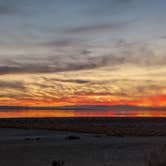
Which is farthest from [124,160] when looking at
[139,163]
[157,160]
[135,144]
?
[135,144]

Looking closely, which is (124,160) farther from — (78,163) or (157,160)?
(157,160)

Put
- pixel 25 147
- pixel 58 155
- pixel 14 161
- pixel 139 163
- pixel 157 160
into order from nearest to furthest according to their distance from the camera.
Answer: pixel 157 160 → pixel 139 163 → pixel 14 161 → pixel 58 155 → pixel 25 147

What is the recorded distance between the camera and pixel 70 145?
35.4 meters

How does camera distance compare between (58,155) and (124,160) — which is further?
(58,155)

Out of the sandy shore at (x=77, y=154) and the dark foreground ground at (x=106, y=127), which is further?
the dark foreground ground at (x=106, y=127)

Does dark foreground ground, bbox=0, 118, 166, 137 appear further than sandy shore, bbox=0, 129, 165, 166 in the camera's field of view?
Yes

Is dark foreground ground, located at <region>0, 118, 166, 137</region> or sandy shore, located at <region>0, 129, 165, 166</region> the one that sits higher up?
dark foreground ground, located at <region>0, 118, 166, 137</region>

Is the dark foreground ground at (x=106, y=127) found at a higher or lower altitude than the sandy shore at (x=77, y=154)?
higher

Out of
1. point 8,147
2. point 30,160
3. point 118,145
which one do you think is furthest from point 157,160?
point 8,147

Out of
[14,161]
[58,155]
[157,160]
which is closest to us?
[157,160]

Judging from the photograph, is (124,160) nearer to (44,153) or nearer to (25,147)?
(44,153)

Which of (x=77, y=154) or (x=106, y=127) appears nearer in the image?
(x=77, y=154)

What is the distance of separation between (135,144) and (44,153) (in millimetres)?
8135

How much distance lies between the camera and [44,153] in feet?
99.9
